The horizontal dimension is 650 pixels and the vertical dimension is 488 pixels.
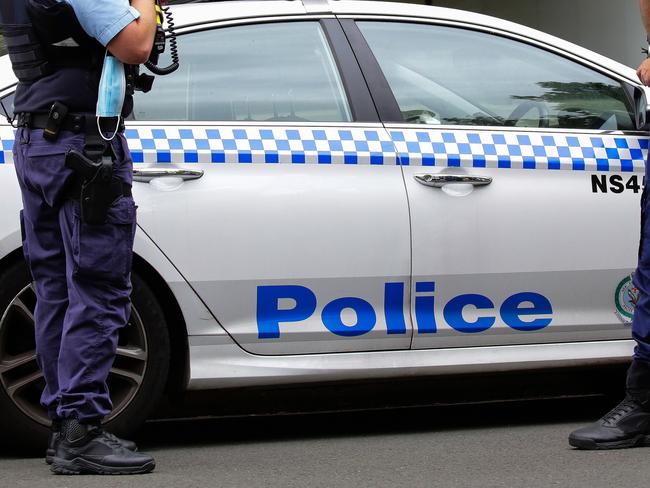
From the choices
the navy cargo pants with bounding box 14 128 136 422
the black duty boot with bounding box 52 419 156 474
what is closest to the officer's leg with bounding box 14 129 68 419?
the navy cargo pants with bounding box 14 128 136 422

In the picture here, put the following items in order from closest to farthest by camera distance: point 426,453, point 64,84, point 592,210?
point 64,84 < point 426,453 < point 592,210

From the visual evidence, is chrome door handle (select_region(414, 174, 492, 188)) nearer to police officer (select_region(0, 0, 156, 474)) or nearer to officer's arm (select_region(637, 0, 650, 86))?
officer's arm (select_region(637, 0, 650, 86))

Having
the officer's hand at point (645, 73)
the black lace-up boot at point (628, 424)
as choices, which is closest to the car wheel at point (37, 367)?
the black lace-up boot at point (628, 424)

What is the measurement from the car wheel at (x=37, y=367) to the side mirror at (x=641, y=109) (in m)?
1.85

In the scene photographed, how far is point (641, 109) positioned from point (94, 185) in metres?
2.03

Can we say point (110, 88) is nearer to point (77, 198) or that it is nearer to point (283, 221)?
point (77, 198)

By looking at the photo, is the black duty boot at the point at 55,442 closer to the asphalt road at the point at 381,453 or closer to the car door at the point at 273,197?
the asphalt road at the point at 381,453

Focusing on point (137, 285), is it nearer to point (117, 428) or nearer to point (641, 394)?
point (117, 428)

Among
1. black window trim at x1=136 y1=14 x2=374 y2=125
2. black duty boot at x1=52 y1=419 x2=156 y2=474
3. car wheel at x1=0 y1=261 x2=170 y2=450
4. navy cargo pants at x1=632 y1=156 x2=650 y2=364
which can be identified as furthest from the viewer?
black window trim at x1=136 y1=14 x2=374 y2=125

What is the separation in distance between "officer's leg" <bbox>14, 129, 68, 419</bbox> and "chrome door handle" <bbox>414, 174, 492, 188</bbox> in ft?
4.12

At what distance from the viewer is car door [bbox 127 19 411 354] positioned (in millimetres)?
4316

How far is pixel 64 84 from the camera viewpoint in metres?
3.89

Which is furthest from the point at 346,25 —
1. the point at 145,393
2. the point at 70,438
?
the point at 70,438

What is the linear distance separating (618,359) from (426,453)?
910 mm
